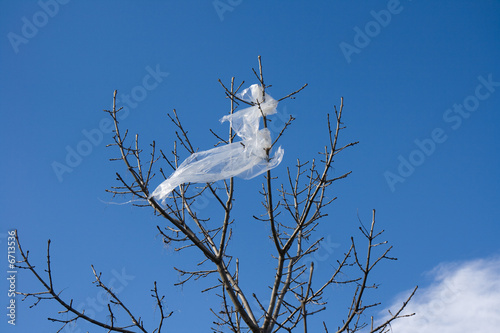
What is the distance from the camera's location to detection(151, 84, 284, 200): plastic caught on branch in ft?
9.30

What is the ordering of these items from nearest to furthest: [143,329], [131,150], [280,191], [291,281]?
[143,329] < [131,150] < [291,281] < [280,191]

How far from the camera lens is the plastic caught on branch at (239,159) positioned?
9.30 feet

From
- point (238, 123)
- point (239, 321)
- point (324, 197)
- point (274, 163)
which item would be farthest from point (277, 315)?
point (238, 123)

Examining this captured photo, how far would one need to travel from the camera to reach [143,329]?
109 inches

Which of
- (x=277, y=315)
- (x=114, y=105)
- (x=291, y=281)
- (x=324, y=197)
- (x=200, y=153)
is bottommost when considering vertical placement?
(x=277, y=315)

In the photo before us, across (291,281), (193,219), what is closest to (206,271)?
(193,219)

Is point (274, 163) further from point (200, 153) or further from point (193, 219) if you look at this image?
point (193, 219)

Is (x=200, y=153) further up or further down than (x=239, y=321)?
further up

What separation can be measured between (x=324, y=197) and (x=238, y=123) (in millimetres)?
884

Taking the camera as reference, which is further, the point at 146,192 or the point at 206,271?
the point at 206,271

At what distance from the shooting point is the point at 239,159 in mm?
2912

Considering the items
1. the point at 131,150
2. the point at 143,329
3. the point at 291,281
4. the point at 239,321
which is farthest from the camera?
the point at 291,281

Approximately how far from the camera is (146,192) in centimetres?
280

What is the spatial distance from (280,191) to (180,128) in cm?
109
